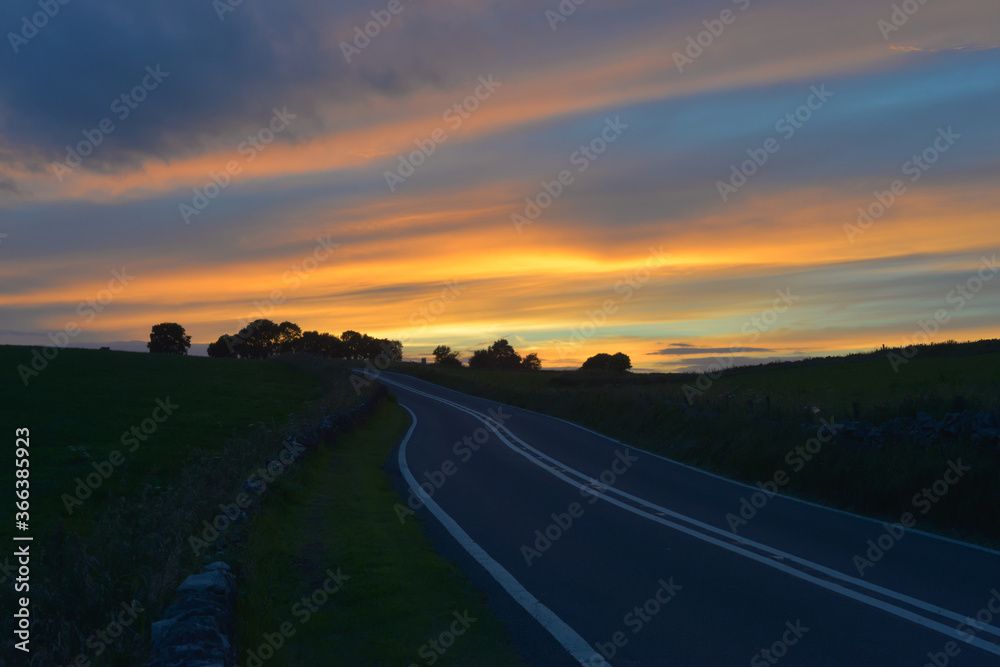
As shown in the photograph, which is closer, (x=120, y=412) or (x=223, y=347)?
(x=120, y=412)

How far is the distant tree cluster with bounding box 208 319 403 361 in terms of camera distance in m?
143

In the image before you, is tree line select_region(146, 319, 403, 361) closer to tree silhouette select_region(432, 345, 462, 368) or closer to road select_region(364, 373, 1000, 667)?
tree silhouette select_region(432, 345, 462, 368)

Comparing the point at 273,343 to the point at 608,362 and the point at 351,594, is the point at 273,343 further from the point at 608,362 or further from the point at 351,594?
the point at 351,594

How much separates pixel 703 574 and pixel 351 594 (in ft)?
12.8

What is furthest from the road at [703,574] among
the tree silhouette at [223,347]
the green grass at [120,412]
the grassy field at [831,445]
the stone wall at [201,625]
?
the tree silhouette at [223,347]

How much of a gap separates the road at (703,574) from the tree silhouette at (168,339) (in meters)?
127

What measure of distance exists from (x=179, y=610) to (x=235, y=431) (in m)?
20.9

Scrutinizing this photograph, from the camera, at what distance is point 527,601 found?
7449 mm

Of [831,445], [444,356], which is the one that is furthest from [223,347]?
[831,445]

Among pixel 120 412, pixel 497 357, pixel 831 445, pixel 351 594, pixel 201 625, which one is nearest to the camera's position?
pixel 201 625

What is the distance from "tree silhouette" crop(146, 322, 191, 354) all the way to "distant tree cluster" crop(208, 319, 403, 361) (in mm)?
7806

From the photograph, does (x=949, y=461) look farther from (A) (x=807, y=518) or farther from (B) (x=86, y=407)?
(B) (x=86, y=407)

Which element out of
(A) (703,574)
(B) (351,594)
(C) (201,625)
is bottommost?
(B) (351,594)

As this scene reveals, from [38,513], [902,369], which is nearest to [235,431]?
[38,513]
